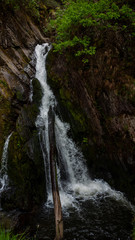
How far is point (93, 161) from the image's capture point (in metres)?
7.59

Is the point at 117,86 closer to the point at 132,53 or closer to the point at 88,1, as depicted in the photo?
the point at 132,53

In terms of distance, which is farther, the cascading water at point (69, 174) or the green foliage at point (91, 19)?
the cascading water at point (69, 174)

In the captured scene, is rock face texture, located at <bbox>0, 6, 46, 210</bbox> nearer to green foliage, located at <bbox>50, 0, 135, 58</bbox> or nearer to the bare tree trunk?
the bare tree trunk

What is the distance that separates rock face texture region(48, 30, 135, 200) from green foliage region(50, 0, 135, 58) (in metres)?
0.41

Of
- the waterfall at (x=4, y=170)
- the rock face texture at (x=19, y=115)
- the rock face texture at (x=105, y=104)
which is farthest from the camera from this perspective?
the rock face texture at (x=105, y=104)

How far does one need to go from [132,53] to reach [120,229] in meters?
6.17

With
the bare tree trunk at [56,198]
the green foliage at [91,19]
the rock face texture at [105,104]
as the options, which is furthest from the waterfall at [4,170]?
the green foliage at [91,19]

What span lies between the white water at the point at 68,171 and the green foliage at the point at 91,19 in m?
3.21

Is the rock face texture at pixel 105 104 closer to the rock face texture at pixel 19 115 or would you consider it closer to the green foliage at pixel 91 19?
the green foliage at pixel 91 19

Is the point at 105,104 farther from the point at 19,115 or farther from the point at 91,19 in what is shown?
the point at 19,115

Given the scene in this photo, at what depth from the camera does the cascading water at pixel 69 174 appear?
599 cm

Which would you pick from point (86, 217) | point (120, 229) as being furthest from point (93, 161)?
point (120, 229)

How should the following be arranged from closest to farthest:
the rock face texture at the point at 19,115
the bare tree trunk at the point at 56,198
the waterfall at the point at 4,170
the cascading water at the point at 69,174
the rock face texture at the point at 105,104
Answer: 1. the bare tree trunk at the point at 56,198
2. the waterfall at the point at 4,170
3. the rock face texture at the point at 19,115
4. the cascading water at the point at 69,174
5. the rock face texture at the point at 105,104

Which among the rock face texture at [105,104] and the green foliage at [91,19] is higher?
the green foliage at [91,19]
